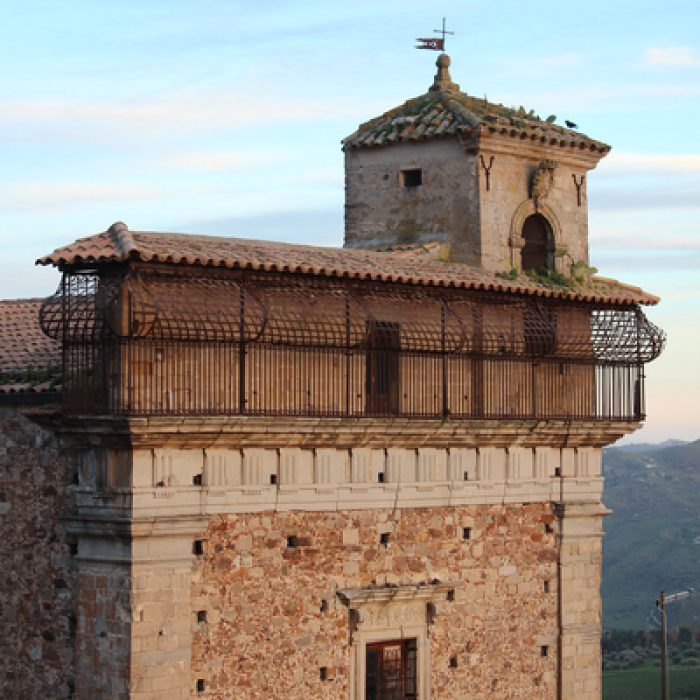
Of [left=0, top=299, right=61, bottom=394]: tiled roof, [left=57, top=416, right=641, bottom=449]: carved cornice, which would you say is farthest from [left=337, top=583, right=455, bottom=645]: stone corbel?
[left=0, top=299, right=61, bottom=394]: tiled roof

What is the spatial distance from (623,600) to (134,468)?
219 ft

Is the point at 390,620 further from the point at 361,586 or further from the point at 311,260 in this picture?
the point at 311,260

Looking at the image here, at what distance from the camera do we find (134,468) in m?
20.7

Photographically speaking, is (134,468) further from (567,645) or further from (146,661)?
(567,645)

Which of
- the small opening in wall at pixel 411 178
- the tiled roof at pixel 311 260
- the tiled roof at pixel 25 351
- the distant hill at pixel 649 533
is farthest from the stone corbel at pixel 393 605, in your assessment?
the distant hill at pixel 649 533

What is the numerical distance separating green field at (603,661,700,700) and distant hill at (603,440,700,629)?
49.0ft

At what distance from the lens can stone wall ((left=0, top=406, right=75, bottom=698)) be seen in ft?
71.2

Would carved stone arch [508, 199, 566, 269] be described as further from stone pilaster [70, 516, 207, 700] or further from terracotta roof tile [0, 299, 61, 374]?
stone pilaster [70, 516, 207, 700]

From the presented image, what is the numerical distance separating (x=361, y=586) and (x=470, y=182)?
6.94 m

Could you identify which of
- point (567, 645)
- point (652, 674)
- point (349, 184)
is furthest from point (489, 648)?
point (652, 674)

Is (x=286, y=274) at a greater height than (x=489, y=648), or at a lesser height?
greater

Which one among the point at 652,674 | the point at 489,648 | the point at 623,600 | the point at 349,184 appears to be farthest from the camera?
the point at 623,600

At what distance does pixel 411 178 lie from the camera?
2727cm

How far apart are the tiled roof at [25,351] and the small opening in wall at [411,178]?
6099 mm
